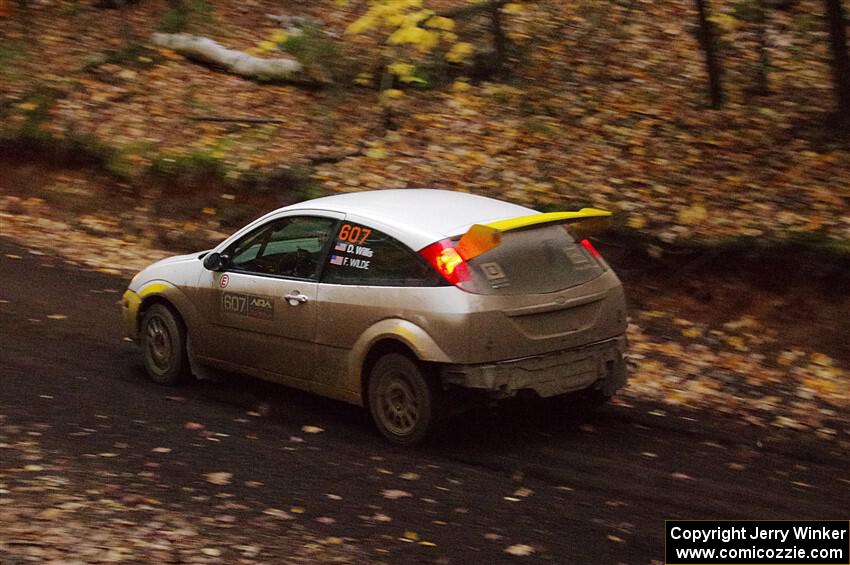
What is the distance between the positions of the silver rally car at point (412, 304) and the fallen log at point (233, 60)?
9.10 m

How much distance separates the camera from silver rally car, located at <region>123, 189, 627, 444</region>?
287 inches

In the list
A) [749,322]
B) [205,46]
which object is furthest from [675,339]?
[205,46]

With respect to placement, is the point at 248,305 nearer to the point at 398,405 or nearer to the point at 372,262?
the point at 372,262

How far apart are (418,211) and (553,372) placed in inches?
59.9

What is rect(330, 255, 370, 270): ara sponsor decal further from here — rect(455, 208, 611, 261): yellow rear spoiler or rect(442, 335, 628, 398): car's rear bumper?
rect(442, 335, 628, 398): car's rear bumper

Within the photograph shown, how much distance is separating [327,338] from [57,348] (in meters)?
→ 3.42

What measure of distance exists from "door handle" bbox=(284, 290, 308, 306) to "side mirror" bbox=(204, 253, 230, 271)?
0.80 meters

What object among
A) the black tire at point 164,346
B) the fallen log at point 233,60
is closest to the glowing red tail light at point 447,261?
the black tire at point 164,346

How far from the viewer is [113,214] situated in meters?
15.4

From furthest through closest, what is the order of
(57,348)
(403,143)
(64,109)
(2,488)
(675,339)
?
(64,109) < (403,143) < (675,339) < (57,348) < (2,488)

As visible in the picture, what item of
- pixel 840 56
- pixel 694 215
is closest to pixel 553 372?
pixel 694 215

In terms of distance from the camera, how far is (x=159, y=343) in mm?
9180

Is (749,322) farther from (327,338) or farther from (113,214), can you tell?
(113,214)

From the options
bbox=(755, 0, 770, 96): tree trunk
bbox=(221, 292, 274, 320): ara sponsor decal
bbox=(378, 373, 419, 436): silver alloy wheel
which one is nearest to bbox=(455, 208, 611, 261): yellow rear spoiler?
bbox=(378, 373, 419, 436): silver alloy wheel
